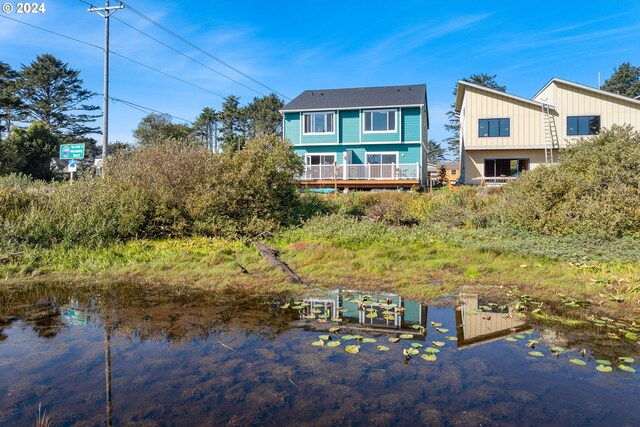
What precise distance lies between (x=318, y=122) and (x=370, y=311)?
75.0ft

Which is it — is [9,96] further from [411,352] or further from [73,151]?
[411,352]

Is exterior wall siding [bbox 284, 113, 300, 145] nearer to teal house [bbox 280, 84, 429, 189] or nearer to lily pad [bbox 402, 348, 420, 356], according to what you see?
teal house [bbox 280, 84, 429, 189]

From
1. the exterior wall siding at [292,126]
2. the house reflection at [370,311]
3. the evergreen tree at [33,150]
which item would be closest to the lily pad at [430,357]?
the house reflection at [370,311]

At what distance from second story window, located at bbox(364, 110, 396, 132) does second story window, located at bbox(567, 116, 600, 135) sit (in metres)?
9.90

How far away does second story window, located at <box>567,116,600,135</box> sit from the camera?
78.6ft

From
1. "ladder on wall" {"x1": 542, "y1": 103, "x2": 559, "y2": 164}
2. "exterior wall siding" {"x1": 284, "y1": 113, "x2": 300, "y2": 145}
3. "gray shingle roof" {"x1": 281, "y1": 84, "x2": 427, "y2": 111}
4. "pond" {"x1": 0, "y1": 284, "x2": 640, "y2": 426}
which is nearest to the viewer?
"pond" {"x1": 0, "y1": 284, "x2": 640, "y2": 426}

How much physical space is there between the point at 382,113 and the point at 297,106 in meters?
5.63

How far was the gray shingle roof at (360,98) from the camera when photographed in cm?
2673

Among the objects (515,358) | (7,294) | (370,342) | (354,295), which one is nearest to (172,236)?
(7,294)

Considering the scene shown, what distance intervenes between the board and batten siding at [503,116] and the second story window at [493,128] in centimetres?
17

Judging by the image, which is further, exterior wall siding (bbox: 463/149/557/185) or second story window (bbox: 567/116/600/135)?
exterior wall siding (bbox: 463/149/557/185)

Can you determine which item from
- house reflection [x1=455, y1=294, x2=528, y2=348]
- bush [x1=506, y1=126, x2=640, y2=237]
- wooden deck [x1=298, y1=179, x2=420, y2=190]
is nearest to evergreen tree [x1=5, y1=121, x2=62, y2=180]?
wooden deck [x1=298, y1=179, x2=420, y2=190]

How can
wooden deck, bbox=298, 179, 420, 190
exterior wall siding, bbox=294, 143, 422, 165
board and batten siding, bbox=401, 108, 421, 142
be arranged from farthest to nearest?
exterior wall siding, bbox=294, 143, 422, 165, board and batten siding, bbox=401, 108, 421, 142, wooden deck, bbox=298, 179, 420, 190

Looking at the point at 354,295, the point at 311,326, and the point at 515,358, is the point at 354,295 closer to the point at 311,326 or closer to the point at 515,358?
the point at 311,326
